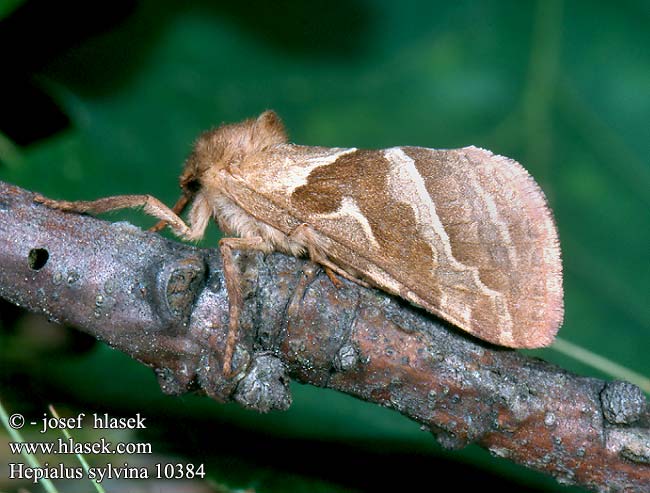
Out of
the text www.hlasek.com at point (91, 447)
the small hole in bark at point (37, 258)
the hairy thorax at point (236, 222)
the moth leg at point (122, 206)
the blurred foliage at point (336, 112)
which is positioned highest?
the blurred foliage at point (336, 112)

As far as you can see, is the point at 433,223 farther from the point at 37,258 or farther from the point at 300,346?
the point at 37,258

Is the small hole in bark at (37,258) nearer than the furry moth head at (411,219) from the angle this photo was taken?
Yes

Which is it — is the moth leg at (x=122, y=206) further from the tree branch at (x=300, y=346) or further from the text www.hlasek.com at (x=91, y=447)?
→ the text www.hlasek.com at (x=91, y=447)

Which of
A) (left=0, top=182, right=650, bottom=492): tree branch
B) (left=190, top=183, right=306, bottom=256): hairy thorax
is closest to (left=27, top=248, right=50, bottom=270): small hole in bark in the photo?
(left=0, top=182, right=650, bottom=492): tree branch

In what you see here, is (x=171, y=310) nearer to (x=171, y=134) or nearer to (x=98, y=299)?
(x=98, y=299)

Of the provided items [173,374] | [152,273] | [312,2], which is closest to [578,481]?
[173,374]

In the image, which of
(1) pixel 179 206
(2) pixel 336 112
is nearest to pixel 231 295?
(1) pixel 179 206

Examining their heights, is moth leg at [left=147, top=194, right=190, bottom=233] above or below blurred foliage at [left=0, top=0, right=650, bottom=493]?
below

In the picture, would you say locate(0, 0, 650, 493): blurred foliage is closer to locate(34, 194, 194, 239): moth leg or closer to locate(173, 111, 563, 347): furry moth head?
locate(34, 194, 194, 239): moth leg

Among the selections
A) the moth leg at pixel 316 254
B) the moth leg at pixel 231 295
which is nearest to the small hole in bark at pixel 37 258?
the moth leg at pixel 231 295
